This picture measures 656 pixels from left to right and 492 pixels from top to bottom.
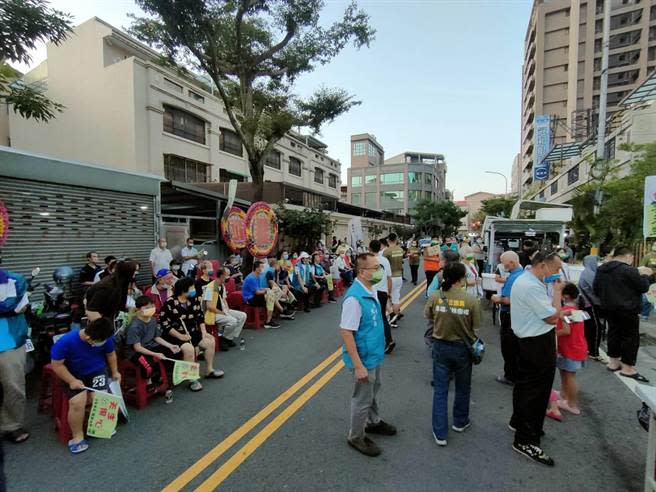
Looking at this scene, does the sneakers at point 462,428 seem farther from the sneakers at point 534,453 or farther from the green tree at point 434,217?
the green tree at point 434,217

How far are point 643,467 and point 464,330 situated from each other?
1.79 meters

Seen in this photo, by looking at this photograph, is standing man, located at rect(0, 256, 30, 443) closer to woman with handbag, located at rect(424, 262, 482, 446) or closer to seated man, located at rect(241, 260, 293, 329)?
woman with handbag, located at rect(424, 262, 482, 446)

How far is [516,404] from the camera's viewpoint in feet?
10.7

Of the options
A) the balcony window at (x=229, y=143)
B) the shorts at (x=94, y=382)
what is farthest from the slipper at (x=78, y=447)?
the balcony window at (x=229, y=143)

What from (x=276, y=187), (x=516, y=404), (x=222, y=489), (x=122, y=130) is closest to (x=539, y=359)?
(x=516, y=404)

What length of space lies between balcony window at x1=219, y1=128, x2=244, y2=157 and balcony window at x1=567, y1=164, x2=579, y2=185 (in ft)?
80.7

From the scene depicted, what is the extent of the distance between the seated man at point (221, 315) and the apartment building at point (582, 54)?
44.2 m

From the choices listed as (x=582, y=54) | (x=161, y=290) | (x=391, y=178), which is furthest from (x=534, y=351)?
(x=391, y=178)

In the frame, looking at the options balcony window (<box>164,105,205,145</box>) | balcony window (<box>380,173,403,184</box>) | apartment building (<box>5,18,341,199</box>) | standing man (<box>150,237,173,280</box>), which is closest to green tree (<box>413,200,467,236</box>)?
balcony window (<box>380,173,403,184</box>)

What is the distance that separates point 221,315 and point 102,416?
9.30 ft

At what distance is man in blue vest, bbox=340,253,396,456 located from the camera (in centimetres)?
300

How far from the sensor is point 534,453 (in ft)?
10.0

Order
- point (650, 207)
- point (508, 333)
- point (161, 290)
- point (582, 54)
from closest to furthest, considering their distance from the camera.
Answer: point (508, 333)
point (650, 207)
point (161, 290)
point (582, 54)

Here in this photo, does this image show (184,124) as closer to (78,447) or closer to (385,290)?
(385,290)
